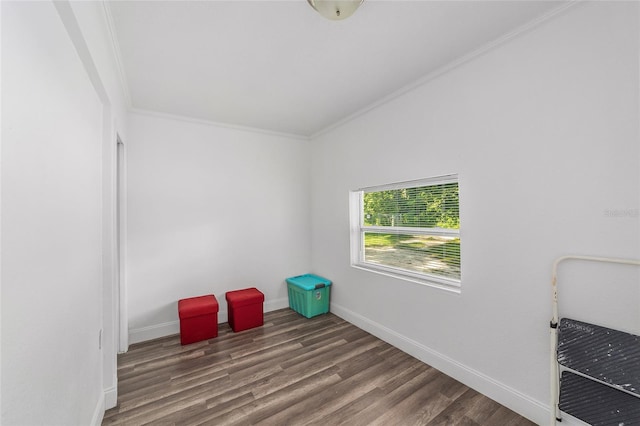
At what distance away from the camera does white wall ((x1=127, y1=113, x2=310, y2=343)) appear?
2.90 meters

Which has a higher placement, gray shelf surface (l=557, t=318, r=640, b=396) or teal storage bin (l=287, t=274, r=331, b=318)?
gray shelf surface (l=557, t=318, r=640, b=396)

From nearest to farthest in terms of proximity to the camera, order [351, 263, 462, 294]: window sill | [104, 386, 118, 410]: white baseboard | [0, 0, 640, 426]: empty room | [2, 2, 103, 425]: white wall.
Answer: [2, 2, 103, 425]: white wall → [0, 0, 640, 426]: empty room → [104, 386, 118, 410]: white baseboard → [351, 263, 462, 294]: window sill

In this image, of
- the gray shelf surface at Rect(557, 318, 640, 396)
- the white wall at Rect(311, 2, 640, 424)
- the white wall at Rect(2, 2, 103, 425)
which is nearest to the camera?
the white wall at Rect(2, 2, 103, 425)

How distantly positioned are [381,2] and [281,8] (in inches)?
23.1

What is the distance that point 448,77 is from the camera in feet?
7.13

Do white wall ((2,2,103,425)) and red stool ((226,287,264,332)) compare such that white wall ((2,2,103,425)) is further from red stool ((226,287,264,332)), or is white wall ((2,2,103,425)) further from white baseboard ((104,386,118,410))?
red stool ((226,287,264,332))

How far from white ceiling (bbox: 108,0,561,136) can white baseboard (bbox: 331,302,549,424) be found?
8.09 ft

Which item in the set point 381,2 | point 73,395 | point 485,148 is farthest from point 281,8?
point 73,395

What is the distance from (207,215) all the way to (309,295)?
1664mm

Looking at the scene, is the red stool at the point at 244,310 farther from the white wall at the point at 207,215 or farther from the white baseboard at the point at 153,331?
the white baseboard at the point at 153,331

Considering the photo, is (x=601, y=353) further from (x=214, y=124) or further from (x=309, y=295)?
(x=214, y=124)

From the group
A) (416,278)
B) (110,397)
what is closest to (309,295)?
(416,278)

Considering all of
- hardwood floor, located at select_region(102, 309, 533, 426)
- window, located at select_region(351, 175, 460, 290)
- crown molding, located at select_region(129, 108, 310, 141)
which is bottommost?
hardwood floor, located at select_region(102, 309, 533, 426)

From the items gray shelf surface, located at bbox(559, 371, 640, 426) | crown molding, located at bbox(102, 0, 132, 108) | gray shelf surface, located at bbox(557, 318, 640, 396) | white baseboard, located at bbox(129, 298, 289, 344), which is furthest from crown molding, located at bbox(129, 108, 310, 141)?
gray shelf surface, located at bbox(559, 371, 640, 426)
